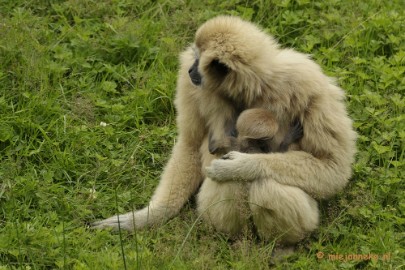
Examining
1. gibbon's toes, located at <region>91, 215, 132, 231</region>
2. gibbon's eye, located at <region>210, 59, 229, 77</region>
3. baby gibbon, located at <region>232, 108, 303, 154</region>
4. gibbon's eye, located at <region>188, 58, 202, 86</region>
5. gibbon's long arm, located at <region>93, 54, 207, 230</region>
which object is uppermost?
gibbon's eye, located at <region>210, 59, 229, 77</region>

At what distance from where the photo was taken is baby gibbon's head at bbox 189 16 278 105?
593cm

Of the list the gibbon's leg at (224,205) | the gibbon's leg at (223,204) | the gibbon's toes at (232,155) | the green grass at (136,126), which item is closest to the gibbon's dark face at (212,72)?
the gibbon's toes at (232,155)

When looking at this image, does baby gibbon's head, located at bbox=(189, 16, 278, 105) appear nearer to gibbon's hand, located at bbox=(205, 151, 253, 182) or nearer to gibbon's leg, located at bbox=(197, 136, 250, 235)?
gibbon's hand, located at bbox=(205, 151, 253, 182)

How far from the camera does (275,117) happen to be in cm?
615

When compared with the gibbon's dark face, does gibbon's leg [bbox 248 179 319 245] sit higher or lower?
lower

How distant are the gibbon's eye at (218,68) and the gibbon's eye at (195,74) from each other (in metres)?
0.15

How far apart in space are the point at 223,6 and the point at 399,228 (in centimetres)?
303

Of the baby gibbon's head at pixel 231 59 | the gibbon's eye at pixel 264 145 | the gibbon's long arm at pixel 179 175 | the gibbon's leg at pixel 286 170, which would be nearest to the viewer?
the baby gibbon's head at pixel 231 59

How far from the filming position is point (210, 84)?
613 cm

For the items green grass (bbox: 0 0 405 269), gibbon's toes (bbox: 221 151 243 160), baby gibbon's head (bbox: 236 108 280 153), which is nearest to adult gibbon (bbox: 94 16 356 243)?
gibbon's toes (bbox: 221 151 243 160)

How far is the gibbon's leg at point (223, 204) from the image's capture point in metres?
6.04

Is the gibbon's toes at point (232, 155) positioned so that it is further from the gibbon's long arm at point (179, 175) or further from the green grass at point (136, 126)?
the green grass at point (136, 126)

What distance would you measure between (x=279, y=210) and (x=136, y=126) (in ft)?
6.52

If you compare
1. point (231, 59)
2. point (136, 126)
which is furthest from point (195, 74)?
point (136, 126)
